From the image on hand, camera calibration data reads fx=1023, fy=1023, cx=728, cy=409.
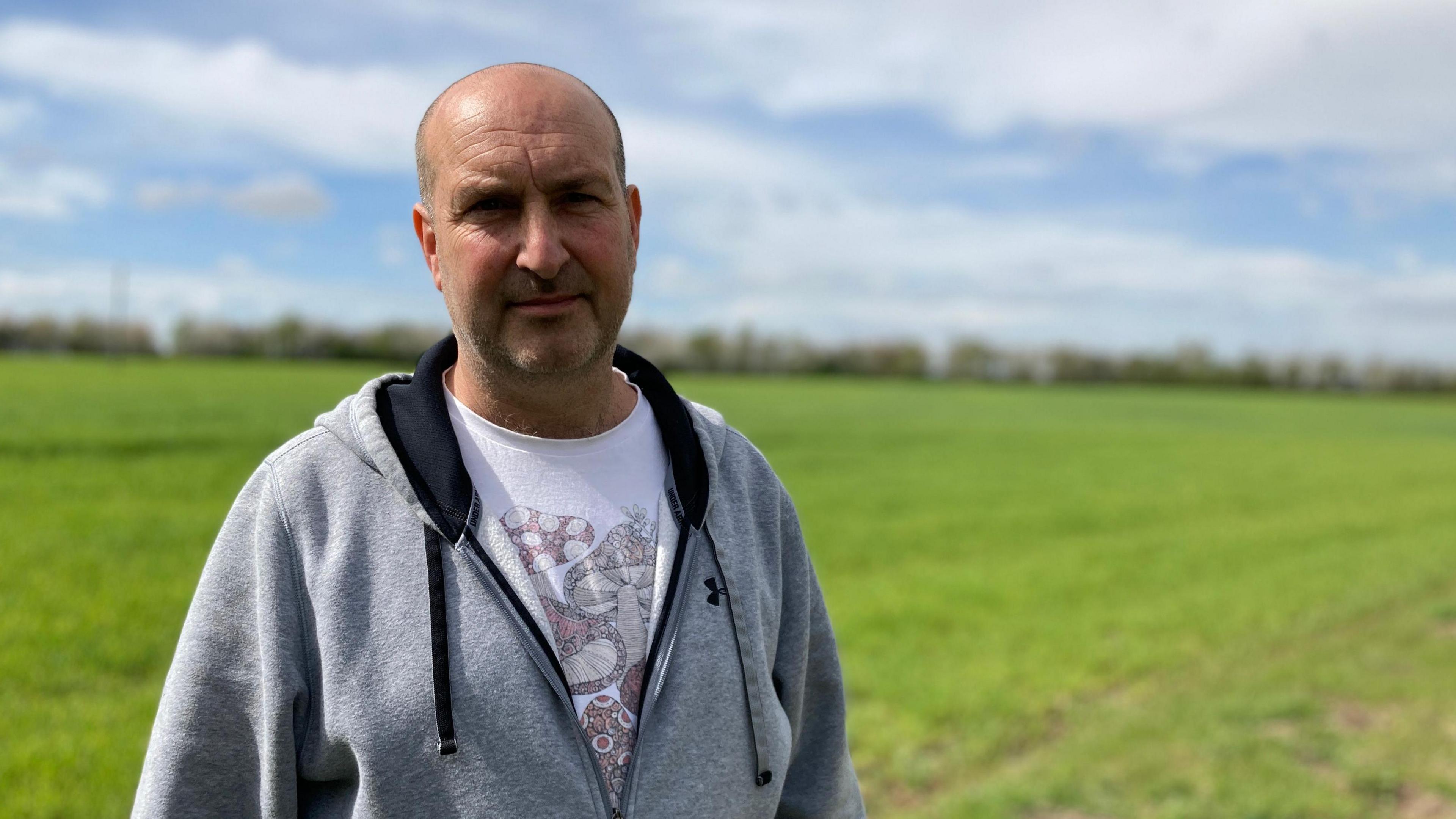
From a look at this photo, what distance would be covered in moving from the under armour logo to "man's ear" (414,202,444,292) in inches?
32.5

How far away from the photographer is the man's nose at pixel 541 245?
6.34 feet

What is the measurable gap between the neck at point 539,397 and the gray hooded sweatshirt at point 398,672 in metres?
0.09

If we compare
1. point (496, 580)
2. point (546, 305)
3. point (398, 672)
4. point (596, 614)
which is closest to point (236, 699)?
point (398, 672)

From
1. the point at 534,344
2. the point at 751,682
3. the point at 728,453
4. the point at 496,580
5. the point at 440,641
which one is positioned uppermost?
the point at 534,344

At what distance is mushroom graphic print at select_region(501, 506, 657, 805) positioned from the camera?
2029mm

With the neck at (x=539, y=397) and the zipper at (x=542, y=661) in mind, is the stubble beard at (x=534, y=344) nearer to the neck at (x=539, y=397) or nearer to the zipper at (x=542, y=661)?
the neck at (x=539, y=397)

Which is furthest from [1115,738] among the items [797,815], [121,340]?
[121,340]

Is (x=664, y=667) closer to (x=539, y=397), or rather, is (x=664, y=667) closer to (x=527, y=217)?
(x=539, y=397)

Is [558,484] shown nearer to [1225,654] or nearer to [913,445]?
[1225,654]

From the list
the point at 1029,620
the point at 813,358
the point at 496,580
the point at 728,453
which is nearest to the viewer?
the point at 496,580

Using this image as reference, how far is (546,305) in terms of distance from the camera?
1.98 m

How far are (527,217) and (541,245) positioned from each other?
79mm

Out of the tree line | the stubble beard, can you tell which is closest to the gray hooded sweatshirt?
the stubble beard

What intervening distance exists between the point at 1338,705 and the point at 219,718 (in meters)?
7.88
